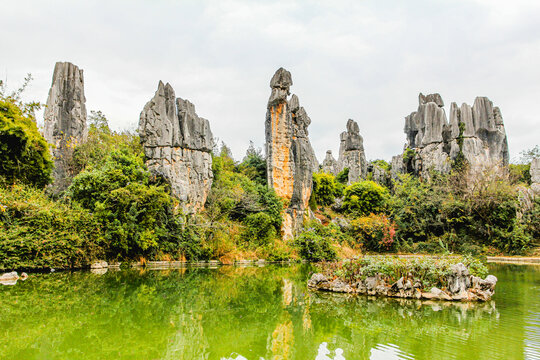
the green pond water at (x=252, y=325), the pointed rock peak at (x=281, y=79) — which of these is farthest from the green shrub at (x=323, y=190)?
the green pond water at (x=252, y=325)

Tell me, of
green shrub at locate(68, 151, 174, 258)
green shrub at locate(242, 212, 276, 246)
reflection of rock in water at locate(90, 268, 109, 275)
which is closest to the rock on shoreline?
reflection of rock in water at locate(90, 268, 109, 275)

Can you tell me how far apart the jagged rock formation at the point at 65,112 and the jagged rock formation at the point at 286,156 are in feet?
34.2

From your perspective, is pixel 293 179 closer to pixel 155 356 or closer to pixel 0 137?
pixel 0 137

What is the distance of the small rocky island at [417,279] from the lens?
7062mm

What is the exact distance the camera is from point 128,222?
43.9 feet

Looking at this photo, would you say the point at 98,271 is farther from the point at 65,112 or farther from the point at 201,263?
the point at 65,112

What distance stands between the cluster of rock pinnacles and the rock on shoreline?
1106 cm

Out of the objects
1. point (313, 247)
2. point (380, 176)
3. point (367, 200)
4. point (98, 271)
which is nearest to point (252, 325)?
point (98, 271)

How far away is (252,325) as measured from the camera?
5000mm

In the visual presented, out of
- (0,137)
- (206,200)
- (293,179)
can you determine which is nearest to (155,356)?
(0,137)

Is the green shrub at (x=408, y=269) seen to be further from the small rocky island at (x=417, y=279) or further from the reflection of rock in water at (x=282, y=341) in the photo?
the reflection of rock in water at (x=282, y=341)

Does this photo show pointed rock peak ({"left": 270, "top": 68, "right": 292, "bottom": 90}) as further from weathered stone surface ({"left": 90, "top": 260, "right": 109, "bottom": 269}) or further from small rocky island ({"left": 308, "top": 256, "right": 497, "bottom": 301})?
small rocky island ({"left": 308, "top": 256, "right": 497, "bottom": 301})

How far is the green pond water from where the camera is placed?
3.82 m

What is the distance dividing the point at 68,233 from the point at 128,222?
205 cm
